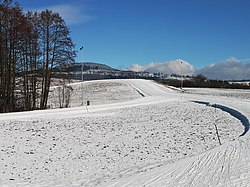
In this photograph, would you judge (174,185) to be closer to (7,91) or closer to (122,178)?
(122,178)

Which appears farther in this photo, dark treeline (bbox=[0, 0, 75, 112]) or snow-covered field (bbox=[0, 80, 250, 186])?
dark treeline (bbox=[0, 0, 75, 112])

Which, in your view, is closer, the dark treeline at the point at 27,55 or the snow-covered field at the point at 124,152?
the snow-covered field at the point at 124,152

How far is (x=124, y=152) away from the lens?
13773mm

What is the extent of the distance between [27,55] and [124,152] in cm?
2277

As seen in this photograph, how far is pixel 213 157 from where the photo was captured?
10.9 m

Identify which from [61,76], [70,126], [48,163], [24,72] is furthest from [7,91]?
[48,163]

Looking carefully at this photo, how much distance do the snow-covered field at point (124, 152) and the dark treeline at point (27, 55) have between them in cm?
933

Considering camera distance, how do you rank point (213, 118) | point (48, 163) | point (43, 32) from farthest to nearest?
point (43, 32)
point (213, 118)
point (48, 163)

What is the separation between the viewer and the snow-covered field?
373 inches

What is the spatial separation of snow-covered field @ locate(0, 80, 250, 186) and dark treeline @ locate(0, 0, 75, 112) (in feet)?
30.6

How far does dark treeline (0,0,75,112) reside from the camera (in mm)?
30547

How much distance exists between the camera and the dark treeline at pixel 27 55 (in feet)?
100

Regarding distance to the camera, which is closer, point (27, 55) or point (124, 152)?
point (124, 152)

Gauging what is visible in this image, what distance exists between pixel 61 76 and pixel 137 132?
18177mm
